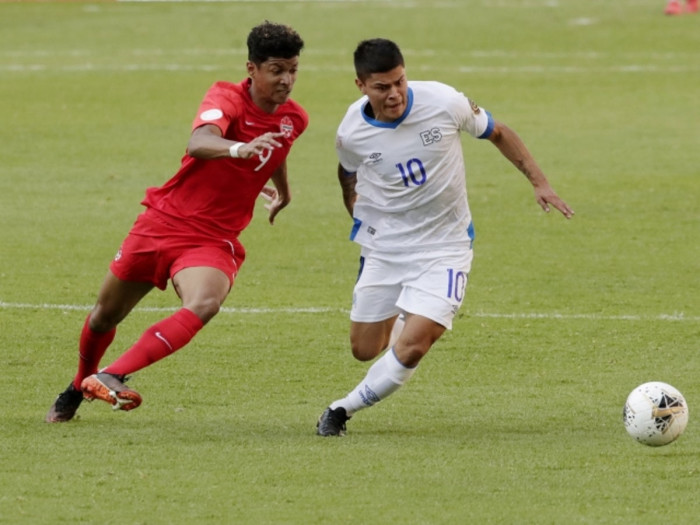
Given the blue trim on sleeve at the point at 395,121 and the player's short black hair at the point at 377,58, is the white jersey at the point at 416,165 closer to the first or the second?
the blue trim on sleeve at the point at 395,121

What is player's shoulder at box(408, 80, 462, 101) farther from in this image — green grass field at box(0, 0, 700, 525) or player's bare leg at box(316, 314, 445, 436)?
green grass field at box(0, 0, 700, 525)

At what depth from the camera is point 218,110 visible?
26.8ft

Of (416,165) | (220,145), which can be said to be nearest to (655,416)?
(416,165)

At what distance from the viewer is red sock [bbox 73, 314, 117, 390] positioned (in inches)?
340

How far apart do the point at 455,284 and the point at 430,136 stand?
791mm

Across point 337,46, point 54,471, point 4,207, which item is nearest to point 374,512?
point 54,471

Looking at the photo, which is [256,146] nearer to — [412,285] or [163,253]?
[163,253]

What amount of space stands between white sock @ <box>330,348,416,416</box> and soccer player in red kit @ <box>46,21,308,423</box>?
85 centimetres

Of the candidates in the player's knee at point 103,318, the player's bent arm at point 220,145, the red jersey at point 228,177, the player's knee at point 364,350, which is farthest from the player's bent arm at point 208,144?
the player's knee at point 364,350

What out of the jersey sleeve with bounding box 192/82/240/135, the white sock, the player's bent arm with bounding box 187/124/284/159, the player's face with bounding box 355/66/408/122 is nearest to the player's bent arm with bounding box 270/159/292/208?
the jersey sleeve with bounding box 192/82/240/135

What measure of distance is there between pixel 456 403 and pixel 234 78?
16405 millimetres

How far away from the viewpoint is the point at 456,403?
352 inches

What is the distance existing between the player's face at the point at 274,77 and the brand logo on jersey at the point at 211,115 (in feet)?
1.02

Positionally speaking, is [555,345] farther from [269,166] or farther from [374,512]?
[374,512]
